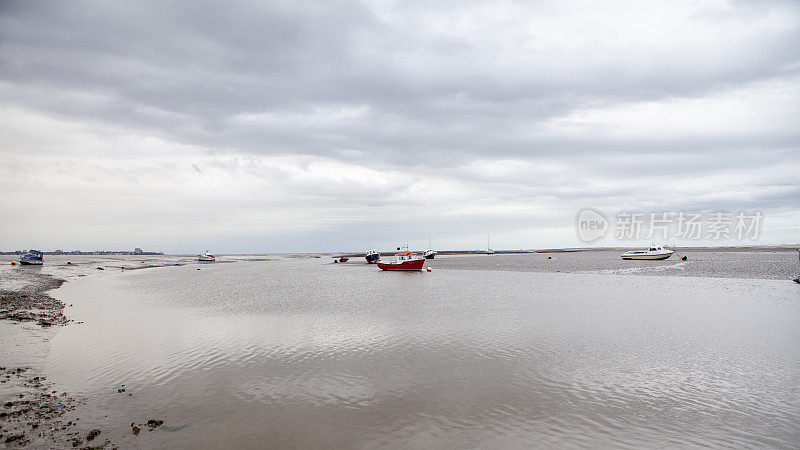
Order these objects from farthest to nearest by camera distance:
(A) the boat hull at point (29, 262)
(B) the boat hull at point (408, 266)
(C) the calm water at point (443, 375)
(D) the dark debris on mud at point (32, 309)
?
(A) the boat hull at point (29, 262), (B) the boat hull at point (408, 266), (D) the dark debris on mud at point (32, 309), (C) the calm water at point (443, 375)

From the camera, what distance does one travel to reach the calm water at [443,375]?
9.21 meters

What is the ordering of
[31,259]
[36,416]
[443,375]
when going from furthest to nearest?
[31,259]
[443,375]
[36,416]

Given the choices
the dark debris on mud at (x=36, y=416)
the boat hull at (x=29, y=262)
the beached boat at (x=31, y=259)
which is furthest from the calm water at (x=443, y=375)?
the beached boat at (x=31, y=259)

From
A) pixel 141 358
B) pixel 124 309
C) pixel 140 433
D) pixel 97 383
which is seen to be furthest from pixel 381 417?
pixel 124 309

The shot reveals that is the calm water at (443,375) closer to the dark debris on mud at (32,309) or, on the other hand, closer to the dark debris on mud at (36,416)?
the dark debris on mud at (36,416)

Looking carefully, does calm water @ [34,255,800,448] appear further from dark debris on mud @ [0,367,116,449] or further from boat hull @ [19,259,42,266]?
boat hull @ [19,259,42,266]

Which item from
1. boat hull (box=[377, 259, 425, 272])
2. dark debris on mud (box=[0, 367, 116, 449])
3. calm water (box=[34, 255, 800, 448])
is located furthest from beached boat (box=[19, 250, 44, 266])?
dark debris on mud (box=[0, 367, 116, 449])

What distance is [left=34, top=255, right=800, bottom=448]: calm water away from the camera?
30.2ft

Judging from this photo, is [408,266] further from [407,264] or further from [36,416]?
[36,416]

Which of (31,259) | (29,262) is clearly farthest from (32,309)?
(31,259)

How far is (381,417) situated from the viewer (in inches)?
394

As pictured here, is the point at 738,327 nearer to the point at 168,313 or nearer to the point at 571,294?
the point at 571,294

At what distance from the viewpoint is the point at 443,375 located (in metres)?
13.1

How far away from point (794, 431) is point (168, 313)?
28325 mm
